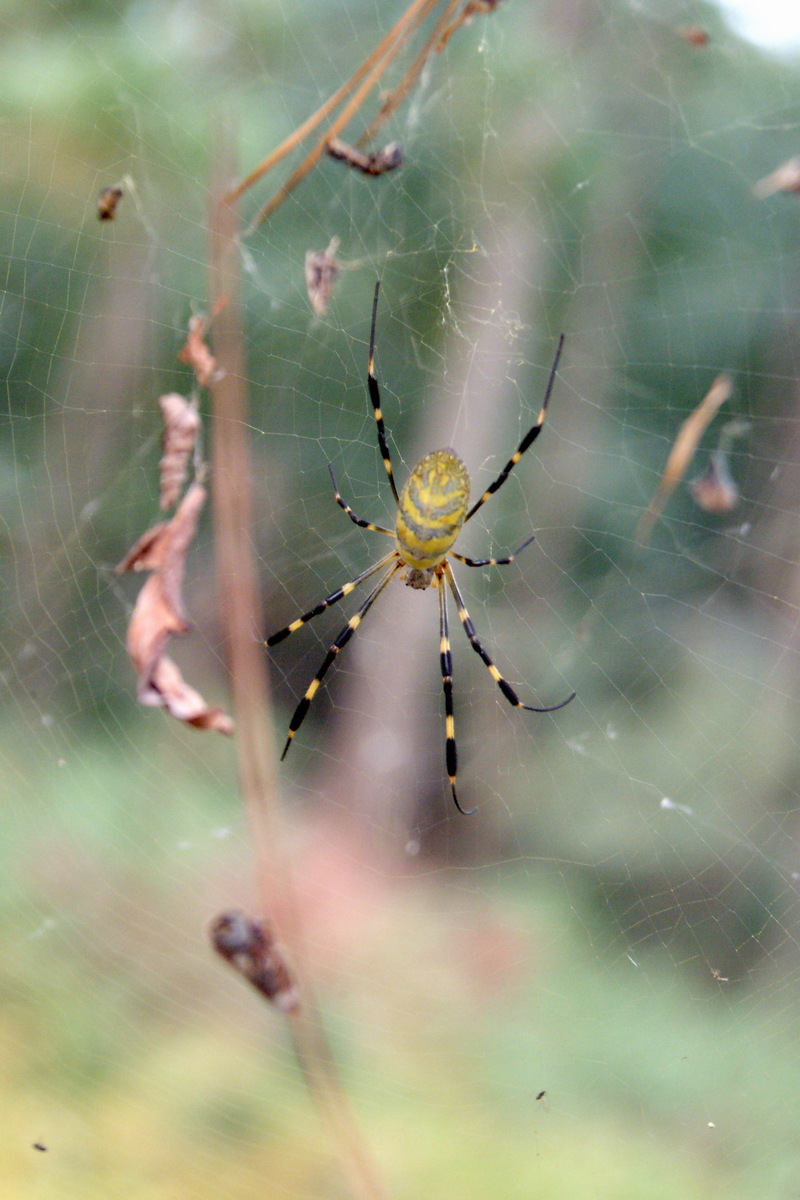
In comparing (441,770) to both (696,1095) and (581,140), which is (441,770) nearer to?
(696,1095)

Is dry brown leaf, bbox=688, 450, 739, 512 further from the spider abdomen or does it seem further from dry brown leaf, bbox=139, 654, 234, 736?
dry brown leaf, bbox=139, 654, 234, 736

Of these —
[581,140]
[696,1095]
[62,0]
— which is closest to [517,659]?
[696,1095]

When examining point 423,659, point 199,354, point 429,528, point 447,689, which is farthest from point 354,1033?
point 199,354

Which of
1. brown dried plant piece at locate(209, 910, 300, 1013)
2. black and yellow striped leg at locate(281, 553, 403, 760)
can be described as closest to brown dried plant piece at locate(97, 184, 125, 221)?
black and yellow striped leg at locate(281, 553, 403, 760)

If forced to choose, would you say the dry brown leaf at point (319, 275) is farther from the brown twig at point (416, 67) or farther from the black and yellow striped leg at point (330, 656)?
the black and yellow striped leg at point (330, 656)

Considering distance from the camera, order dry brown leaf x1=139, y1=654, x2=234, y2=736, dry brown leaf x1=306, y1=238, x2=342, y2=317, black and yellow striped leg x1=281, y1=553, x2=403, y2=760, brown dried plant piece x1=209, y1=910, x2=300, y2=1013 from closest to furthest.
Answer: dry brown leaf x1=139, y1=654, x2=234, y2=736, brown dried plant piece x1=209, y1=910, x2=300, y2=1013, dry brown leaf x1=306, y1=238, x2=342, y2=317, black and yellow striped leg x1=281, y1=553, x2=403, y2=760

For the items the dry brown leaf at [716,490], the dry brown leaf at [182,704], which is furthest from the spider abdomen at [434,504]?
the dry brown leaf at [182,704]
